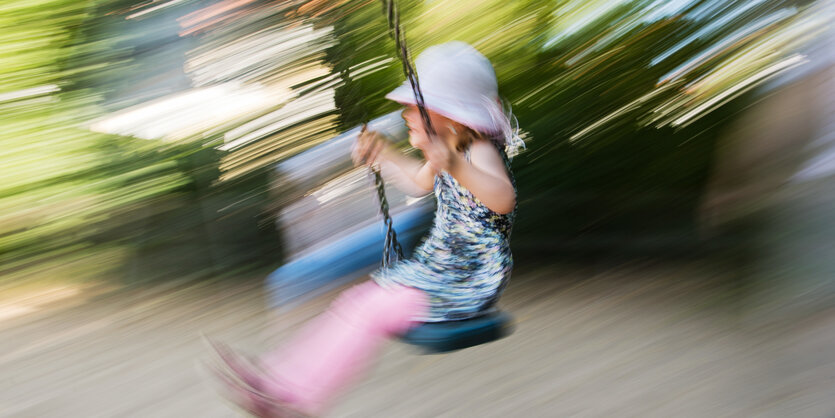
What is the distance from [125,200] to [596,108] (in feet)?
5.25

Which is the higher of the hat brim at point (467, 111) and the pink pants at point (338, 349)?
the hat brim at point (467, 111)

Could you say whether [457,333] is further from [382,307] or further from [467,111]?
[467,111]

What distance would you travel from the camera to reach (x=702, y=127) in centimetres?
179

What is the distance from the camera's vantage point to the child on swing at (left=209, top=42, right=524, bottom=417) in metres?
0.96

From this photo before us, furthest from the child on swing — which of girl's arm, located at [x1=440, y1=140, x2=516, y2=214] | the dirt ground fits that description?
the dirt ground

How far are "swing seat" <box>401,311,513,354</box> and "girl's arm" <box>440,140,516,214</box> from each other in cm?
16

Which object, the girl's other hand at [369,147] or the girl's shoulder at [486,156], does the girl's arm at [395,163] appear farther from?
the girl's shoulder at [486,156]

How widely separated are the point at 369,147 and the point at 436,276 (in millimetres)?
248

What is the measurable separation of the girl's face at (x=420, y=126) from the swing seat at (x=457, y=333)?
0.85ft

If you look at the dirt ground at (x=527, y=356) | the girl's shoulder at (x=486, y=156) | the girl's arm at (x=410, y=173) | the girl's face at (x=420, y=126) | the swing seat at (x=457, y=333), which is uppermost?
the girl's face at (x=420, y=126)

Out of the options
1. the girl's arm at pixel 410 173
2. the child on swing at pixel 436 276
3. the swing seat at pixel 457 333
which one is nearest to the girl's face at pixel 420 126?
the child on swing at pixel 436 276

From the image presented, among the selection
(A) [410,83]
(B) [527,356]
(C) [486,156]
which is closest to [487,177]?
(C) [486,156]

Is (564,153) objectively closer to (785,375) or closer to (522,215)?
(522,215)

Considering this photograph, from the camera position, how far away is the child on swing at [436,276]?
0.96m
